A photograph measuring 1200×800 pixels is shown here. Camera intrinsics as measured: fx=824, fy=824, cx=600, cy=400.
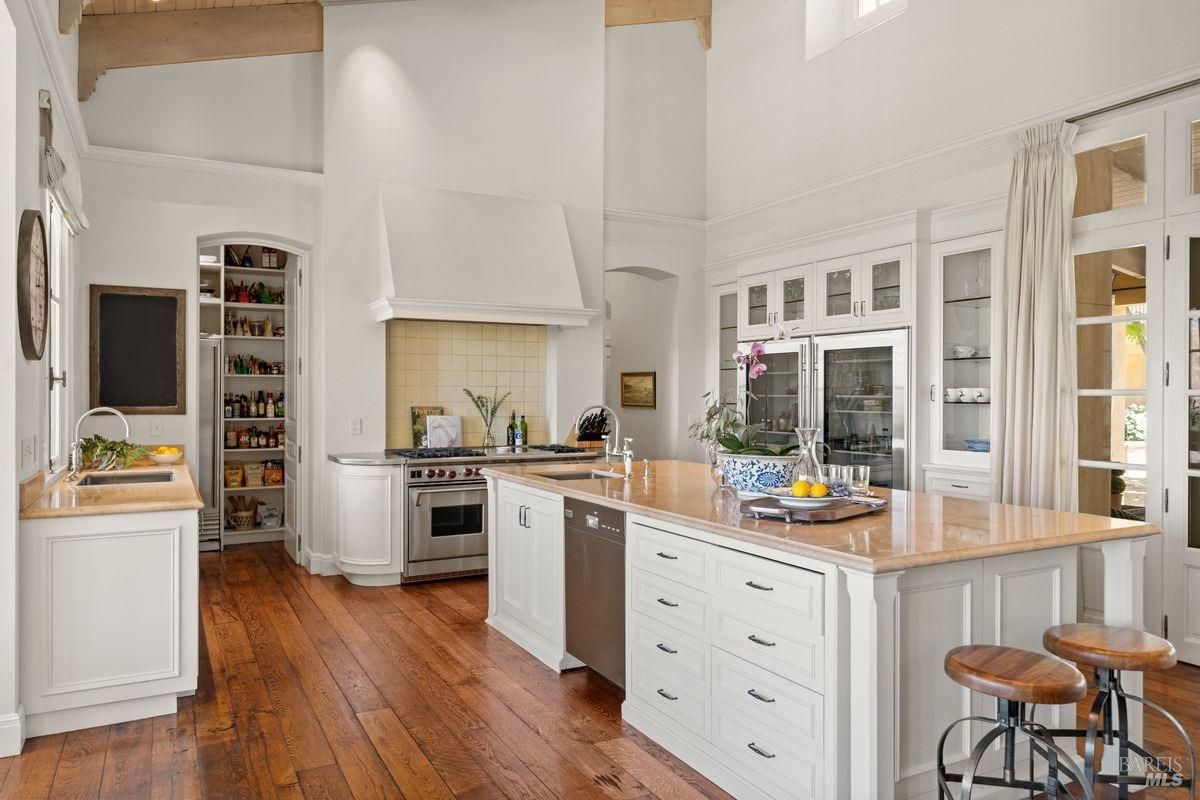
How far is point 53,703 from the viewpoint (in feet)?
10.6

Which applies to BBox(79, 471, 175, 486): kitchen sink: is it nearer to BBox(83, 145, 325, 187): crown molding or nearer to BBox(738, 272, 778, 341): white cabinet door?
BBox(83, 145, 325, 187): crown molding

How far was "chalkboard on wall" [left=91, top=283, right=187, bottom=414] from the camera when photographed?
18.6 feet

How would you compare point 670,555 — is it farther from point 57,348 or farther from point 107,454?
point 57,348

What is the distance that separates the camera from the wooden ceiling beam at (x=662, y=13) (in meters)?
7.20

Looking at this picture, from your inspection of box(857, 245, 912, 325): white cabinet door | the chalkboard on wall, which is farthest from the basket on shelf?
Answer: box(857, 245, 912, 325): white cabinet door

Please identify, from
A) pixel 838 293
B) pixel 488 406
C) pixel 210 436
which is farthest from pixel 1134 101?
pixel 210 436

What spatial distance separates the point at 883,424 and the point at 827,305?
38.2 inches

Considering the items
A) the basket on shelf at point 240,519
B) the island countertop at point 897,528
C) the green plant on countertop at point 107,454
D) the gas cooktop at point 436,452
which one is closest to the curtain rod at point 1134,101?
the island countertop at point 897,528

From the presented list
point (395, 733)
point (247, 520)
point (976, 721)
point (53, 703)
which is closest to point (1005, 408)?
point (976, 721)

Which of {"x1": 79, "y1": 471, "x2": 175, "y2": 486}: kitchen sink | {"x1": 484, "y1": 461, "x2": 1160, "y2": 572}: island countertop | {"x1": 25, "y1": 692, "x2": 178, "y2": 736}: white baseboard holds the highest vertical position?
{"x1": 484, "y1": 461, "x2": 1160, "y2": 572}: island countertop

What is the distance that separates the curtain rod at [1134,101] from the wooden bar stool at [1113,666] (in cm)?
304

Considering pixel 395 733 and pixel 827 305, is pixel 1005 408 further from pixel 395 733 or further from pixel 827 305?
pixel 395 733

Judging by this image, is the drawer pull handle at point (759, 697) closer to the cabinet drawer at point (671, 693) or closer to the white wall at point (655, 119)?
the cabinet drawer at point (671, 693)

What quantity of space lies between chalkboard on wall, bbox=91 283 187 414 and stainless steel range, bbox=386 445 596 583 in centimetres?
165
